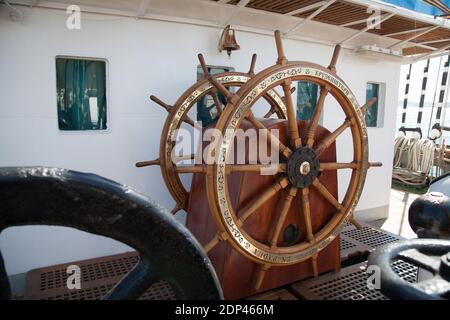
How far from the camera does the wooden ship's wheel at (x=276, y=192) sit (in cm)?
167

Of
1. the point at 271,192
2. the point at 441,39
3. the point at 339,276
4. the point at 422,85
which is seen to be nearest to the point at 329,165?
the point at 271,192

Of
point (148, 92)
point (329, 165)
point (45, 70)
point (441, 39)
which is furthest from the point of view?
point (441, 39)

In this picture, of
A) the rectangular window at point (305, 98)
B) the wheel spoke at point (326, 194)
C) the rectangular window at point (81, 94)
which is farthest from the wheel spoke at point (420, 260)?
the rectangular window at point (305, 98)

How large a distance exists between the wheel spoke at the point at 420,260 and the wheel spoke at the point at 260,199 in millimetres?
770

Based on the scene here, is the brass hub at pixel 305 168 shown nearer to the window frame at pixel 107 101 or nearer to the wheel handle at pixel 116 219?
the wheel handle at pixel 116 219

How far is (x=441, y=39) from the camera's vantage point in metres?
3.91

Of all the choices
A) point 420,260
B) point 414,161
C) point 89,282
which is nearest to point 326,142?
point 420,260

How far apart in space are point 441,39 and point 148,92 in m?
3.27

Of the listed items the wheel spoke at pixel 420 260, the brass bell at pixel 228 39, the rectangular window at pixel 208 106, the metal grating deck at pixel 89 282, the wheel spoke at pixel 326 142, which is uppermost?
the brass bell at pixel 228 39

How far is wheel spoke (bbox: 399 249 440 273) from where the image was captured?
104cm

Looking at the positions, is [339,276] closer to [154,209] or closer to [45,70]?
[154,209]

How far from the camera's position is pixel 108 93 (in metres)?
2.64

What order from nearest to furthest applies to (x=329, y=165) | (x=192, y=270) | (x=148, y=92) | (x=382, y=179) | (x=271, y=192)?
(x=192, y=270) < (x=271, y=192) < (x=329, y=165) < (x=148, y=92) < (x=382, y=179)
